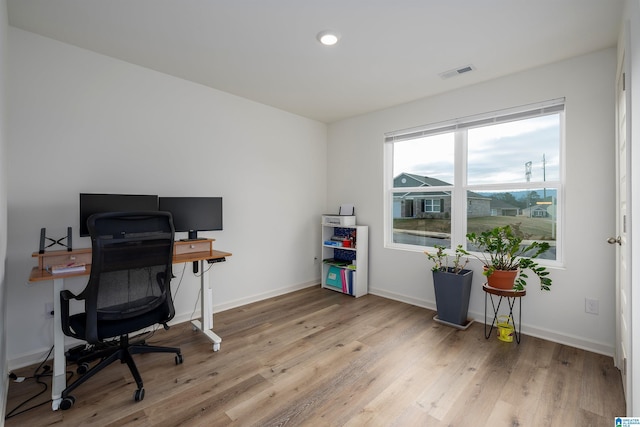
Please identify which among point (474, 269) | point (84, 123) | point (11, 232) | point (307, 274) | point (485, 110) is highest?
point (485, 110)

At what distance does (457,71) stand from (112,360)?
373 centimetres

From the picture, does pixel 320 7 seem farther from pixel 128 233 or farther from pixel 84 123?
pixel 84 123

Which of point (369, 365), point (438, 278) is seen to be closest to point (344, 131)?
point (438, 278)

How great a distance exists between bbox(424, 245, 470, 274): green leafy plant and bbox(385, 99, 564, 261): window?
0.51 ft

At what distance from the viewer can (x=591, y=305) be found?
8.34 feet

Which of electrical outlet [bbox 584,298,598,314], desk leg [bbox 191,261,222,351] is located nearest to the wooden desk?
desk leg [bbox 191,261,222,351]

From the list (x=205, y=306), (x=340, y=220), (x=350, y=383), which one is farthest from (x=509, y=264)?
(x=205, y=306)

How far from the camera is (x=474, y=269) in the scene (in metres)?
3.22

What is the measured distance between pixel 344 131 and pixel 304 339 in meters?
3.00

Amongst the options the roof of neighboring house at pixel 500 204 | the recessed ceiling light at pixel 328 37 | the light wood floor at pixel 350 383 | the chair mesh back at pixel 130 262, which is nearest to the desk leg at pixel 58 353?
the light wood floor at pixel 350 383

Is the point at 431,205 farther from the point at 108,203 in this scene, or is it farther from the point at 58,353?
the point at 58,353

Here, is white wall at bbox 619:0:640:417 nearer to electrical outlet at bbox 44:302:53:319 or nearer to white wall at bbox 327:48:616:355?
white wall at bbox 327:48:616:355

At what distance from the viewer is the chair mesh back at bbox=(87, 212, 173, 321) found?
1812 millimetres

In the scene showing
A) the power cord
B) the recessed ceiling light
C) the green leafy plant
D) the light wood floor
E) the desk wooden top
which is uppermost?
the recessed ceiling light
